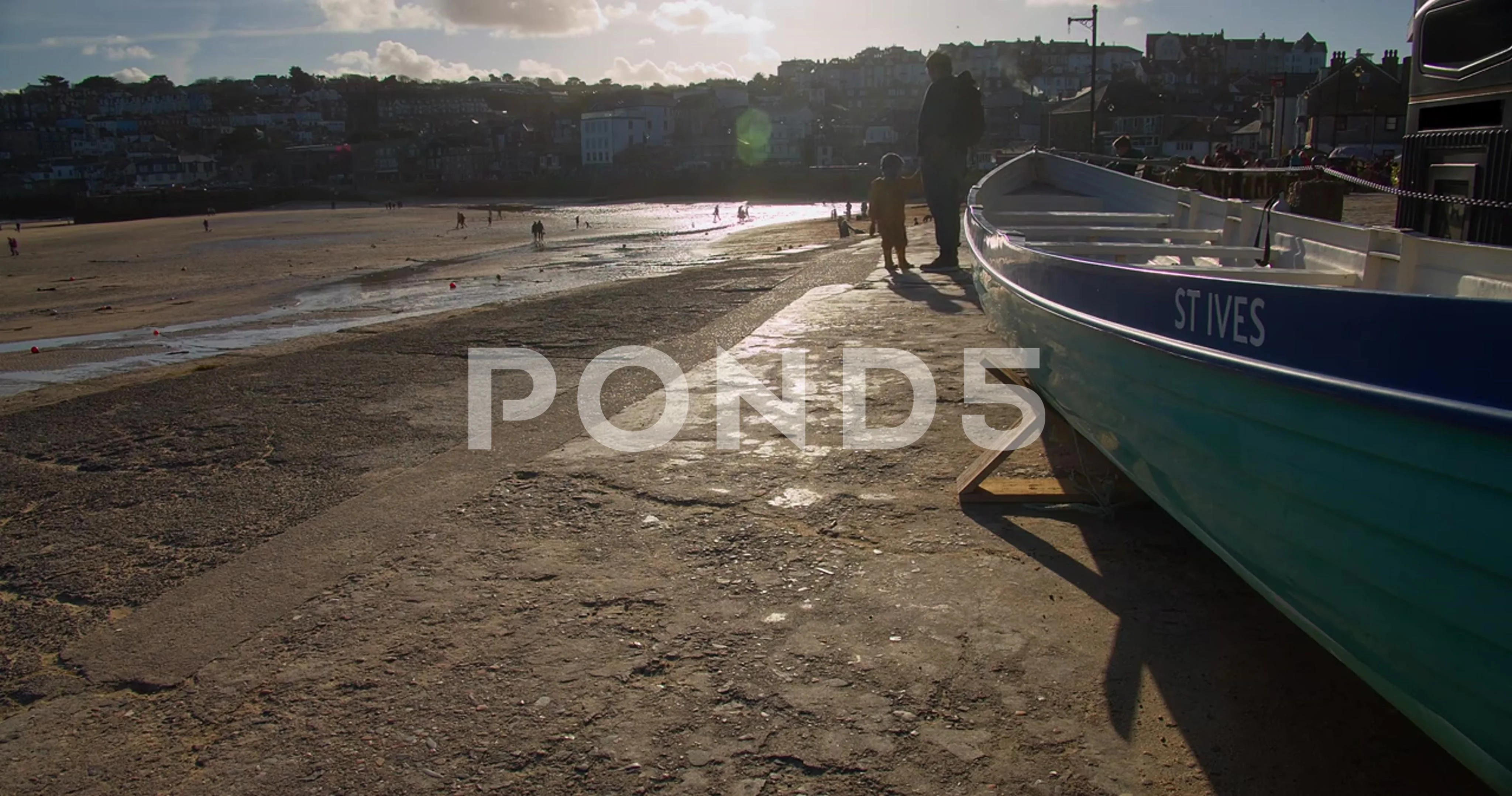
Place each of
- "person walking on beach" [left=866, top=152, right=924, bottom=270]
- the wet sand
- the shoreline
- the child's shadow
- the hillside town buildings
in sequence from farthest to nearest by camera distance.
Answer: the hillside town buildings → the wet sand → "person walking on beach" [left=866, top=152, right=924, bottom=270] → the child's shadow → the shoreline

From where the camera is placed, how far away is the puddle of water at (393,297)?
1038 cm

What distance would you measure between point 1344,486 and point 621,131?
473ft

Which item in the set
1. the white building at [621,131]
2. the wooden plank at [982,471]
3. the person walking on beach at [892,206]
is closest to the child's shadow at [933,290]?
the person walking on beach at [892,206]

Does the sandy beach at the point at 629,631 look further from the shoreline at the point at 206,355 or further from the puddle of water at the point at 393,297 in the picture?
the puddle of water at the point at 393,297

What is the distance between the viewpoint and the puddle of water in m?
10.4

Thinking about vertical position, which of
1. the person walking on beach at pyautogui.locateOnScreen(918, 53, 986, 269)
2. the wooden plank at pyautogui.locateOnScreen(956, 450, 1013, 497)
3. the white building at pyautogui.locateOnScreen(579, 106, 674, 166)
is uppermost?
the white building at pyautogui.locateOnScreen(579, 106, 674, 166)

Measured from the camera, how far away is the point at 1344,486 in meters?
2.09

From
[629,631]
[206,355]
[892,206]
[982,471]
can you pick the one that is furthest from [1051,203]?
[206,355]

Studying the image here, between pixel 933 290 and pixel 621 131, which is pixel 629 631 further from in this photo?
pixel 621 131

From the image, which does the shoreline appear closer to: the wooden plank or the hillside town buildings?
the wooden plank

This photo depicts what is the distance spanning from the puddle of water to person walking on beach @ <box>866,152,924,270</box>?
18.4ft

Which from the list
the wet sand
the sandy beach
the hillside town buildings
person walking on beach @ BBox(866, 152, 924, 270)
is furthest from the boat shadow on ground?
the hillside town buildings

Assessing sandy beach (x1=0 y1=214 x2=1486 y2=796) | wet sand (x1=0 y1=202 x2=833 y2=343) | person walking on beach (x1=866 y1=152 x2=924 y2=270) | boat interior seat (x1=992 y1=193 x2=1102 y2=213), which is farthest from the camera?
wet sand (x1=0 y1=202 x2=833 y2=343)

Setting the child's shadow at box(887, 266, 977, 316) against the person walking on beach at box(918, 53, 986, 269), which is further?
the person walking on beach at box(918, 53, 986, 269)
